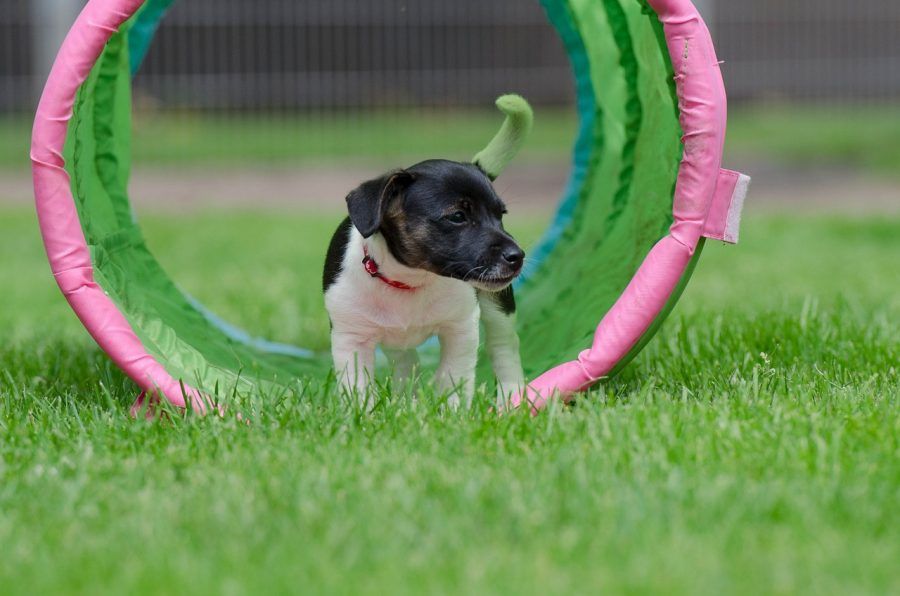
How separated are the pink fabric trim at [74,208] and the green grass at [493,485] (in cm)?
18

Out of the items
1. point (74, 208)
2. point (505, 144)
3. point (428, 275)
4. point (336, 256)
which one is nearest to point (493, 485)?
point (428, 275)

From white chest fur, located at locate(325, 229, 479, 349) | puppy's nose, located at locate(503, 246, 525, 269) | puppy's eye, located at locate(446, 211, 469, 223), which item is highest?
puppy's eye, located at locate(446, 211, 469, 223)

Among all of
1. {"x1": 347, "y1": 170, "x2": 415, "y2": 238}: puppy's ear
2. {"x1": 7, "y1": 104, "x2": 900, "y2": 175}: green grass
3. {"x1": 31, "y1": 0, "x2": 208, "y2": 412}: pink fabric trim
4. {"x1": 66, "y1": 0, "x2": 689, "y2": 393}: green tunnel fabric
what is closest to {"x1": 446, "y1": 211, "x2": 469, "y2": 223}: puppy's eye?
{"x1": 347, "y1": 170, "x2": 415, "y2": 238}: puppy's ear

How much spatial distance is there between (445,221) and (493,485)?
1.35m

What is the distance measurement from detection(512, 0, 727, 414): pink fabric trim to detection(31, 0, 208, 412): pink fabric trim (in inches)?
49.9

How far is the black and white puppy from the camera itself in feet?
13.9

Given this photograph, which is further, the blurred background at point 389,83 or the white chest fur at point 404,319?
the blurred background at point 389,83

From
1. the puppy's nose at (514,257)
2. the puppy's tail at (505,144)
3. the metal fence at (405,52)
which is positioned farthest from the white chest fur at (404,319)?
the metal fence at (405,52)

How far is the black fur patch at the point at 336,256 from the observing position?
457 centimetres

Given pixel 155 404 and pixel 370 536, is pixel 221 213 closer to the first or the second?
pixel 155 404

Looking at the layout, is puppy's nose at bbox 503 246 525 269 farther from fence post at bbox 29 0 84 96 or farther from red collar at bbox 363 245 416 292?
fence post at bbox 29 0 84 96

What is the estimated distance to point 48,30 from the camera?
15.7 metres

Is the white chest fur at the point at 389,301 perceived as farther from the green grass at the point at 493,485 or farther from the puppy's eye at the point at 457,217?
the green grass at the point at 493,485

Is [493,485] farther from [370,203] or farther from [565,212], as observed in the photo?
[565,212]
